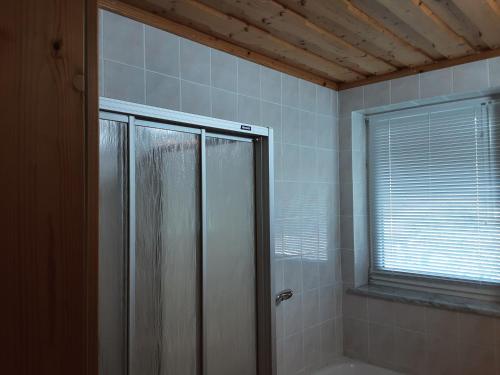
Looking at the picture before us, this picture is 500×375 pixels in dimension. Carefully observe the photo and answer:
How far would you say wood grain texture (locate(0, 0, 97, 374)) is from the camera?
465 mm

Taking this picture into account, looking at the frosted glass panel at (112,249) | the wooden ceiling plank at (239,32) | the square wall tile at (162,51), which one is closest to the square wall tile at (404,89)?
the wooden ceiling plank at (239,32)

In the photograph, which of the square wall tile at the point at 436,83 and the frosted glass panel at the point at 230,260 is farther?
the square wall tile at the point at 436,83

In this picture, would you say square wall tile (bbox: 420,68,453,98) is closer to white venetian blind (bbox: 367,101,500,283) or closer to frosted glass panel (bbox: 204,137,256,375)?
white venetian blind (bbox: 367,101,500,283)

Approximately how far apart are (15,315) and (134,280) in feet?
2.59

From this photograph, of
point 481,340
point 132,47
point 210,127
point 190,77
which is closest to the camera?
point 210,127

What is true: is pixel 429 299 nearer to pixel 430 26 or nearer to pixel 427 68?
pixel 427 68

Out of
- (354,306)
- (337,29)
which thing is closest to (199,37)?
(337,29)

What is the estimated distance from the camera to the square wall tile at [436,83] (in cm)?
238

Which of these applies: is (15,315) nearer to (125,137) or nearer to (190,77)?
(125,137)

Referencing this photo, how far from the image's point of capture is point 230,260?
157 cm

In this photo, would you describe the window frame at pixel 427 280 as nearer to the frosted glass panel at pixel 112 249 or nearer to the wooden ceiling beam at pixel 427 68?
the wooden ceiling beam at pixel 427 68

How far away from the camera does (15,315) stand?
1.54 feet

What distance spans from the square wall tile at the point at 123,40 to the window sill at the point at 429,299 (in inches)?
81.0

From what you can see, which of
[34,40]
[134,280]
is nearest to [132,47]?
[134,280]
